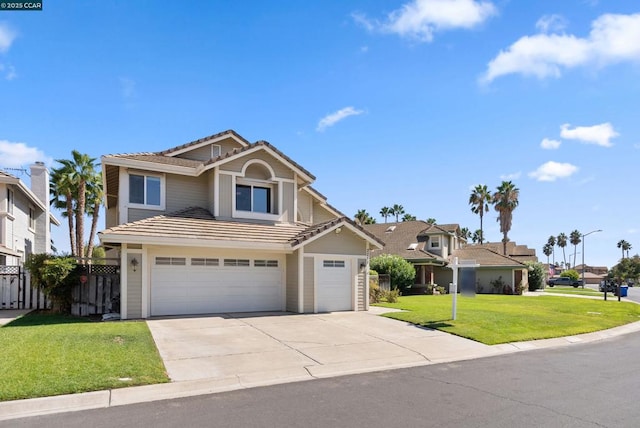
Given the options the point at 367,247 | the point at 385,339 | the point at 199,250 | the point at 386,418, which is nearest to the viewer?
the point at 386,418

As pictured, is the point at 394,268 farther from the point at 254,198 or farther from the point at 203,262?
the point at 203,262

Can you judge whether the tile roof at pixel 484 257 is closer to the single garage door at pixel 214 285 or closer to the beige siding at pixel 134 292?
the single garage door at pixel 214 285

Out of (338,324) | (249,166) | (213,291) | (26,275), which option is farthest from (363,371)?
(26,275)

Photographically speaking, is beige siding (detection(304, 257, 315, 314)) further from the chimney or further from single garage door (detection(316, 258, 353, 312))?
the chimney

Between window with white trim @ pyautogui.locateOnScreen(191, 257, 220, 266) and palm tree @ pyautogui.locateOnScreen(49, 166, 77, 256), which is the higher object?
palm tree @ pyautogui.locateOnScreen(49, 166, 77, 256)

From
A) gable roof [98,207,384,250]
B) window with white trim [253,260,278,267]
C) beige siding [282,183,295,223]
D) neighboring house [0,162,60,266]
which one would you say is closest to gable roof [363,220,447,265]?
beige siding [282,183,295,223]

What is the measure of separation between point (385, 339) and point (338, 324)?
A: 2587 millimetres

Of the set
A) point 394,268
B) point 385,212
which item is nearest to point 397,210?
point 385,212

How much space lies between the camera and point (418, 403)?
22.9 feet

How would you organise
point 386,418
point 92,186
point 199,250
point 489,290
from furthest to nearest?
point 489,290 < point 92,186 < point 199,250 < point 386,418

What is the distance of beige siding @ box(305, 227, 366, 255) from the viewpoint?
17500 millimetres

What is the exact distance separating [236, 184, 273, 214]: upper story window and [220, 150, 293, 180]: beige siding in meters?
0.85

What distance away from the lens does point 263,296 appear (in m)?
17.7

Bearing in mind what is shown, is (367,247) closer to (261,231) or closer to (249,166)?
(261,231)
